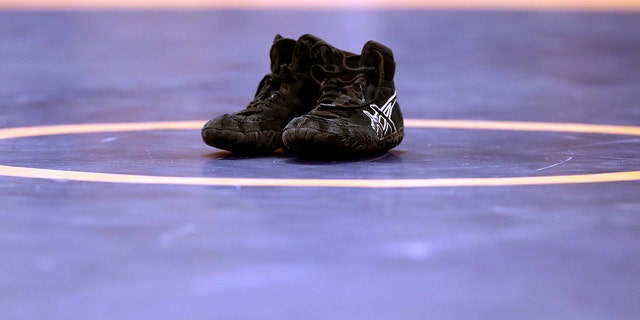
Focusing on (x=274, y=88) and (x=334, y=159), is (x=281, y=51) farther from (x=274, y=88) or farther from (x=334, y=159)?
(x=334, y=159)

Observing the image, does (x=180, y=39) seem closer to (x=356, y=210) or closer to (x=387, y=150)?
(x=387, y=150)

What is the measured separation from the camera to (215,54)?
732cm

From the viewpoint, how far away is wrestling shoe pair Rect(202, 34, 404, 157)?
292cm

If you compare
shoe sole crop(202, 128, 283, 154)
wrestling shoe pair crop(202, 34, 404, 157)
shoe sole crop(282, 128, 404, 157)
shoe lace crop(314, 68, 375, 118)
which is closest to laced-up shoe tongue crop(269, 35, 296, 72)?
wrestling shoe pair crop(202, 34, 404, 157)

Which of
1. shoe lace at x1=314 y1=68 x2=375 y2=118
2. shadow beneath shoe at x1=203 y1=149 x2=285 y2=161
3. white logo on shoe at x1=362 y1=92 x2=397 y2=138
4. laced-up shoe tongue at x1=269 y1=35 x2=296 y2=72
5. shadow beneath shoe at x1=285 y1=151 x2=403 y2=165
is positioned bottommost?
shadow beneath shoe at x1=285 y1=151 x2=403 y2=165

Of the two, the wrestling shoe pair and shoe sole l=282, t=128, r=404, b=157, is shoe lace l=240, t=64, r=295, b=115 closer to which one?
the wrestling shoe pair

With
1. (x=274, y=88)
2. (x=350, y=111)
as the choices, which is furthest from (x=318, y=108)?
(x=274, y=88)

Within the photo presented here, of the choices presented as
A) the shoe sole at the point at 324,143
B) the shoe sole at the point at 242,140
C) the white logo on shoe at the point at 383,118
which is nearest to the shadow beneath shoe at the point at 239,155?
the shoe sole at the point at 242,140

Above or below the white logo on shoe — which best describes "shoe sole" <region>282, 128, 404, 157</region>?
below

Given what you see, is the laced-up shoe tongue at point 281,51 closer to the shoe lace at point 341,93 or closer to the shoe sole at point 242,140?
the shoe lace at point 341,93

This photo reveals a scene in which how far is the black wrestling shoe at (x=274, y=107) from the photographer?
3.04 metres

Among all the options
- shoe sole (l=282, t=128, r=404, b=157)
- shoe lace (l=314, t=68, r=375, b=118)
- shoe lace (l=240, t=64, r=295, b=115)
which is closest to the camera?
shoe sole (l=282, t=128, r=404, b=157)

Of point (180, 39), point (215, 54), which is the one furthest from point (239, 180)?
point (180, 39)

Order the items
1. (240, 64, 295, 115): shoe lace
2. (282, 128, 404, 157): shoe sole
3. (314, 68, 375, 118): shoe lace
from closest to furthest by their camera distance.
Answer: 1. (282, 128, 404, 157): shoe sole
2. (314, 68, 375, 118): shoe lace
3. (240, 64, 295, 115): shoe lace
